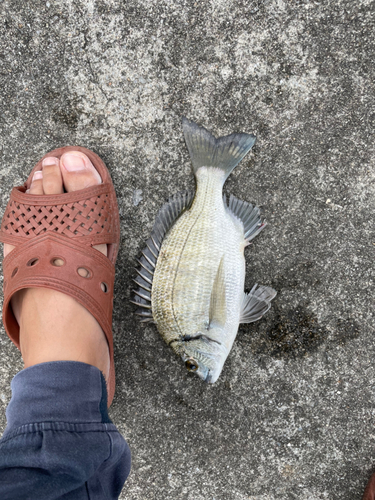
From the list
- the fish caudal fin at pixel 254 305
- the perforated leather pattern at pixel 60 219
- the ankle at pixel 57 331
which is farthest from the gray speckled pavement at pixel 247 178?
the ankle at pixel 57 331

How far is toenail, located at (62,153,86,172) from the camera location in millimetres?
2135

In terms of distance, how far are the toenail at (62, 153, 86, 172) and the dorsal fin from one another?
60 cm

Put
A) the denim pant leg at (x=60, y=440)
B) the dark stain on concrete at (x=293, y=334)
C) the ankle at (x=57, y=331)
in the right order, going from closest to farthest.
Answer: the denim pant leg at (x=60, y=440) < the ankle at (x=57, y=331) < the dark stain on concrete at (x=293, y=334)

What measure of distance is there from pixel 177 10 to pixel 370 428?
3038mm

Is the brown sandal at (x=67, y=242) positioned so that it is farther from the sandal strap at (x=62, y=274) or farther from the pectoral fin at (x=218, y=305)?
the pectoral fin at (x=218, y=305)

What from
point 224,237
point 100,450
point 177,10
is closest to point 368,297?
point 224,237

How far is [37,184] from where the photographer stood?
2160mm

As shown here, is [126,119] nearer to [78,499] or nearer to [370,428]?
[78,499]

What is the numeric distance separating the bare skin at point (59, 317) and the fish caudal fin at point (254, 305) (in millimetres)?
897

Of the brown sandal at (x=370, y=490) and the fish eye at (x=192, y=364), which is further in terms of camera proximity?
the brown sandal at (x=370, y=490)

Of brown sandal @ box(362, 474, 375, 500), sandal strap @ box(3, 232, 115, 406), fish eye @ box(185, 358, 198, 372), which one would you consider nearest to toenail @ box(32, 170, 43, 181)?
sandal strap @ box(3, 232, 115, 406)

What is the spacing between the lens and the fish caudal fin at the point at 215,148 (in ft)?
7.04

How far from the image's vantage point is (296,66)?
7.04ft

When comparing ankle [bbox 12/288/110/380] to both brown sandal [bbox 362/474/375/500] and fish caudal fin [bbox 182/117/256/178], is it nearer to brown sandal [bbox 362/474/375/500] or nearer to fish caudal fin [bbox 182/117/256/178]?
fish caudal fin [bbox 182/117/256/178]
